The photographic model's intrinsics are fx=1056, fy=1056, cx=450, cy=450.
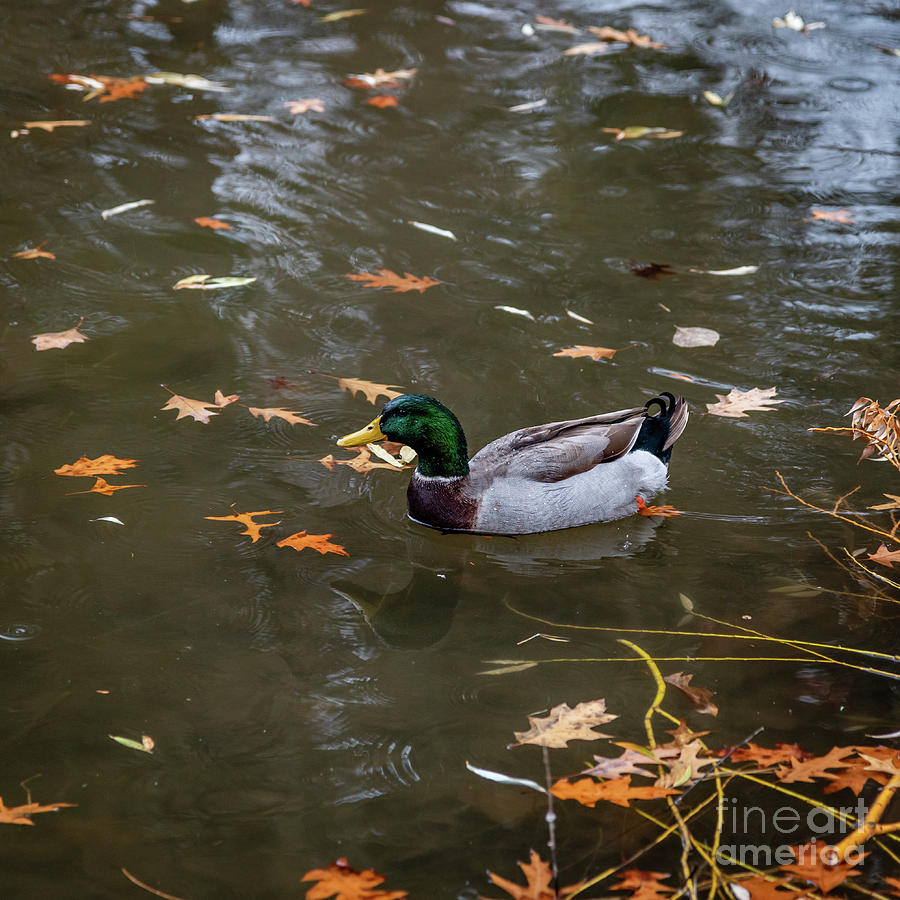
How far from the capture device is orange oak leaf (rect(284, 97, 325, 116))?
8.84 meters

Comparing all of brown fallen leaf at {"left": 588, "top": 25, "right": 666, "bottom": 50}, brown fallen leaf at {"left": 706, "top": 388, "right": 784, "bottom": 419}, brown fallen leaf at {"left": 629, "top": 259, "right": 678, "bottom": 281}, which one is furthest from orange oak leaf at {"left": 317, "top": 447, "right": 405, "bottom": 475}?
brown fallen leaf at {"left": 588, "top": 25, "right": 666, "bottom": 50}

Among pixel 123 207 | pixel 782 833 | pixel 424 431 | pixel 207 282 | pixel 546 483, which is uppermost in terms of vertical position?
pixel 123 207

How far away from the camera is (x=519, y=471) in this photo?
15.6 ft

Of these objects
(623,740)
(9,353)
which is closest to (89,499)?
(9,353)

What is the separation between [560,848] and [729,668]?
3.71 ft

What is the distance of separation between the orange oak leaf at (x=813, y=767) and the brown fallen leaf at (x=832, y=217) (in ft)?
16.6

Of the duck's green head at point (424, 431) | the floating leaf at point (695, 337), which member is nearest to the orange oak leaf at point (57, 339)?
the duck's green head at point (424, 431)

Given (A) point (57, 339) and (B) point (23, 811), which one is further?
(A) point (57, 339)

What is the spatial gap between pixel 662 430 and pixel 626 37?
6.75m

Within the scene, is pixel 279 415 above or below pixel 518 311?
below

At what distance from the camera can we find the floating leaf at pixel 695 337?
20.2 ft

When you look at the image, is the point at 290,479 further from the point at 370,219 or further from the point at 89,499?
the point at 370,219

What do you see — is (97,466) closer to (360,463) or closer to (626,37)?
(360,463)

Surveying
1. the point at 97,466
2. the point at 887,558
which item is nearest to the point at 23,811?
the point at 97,466
